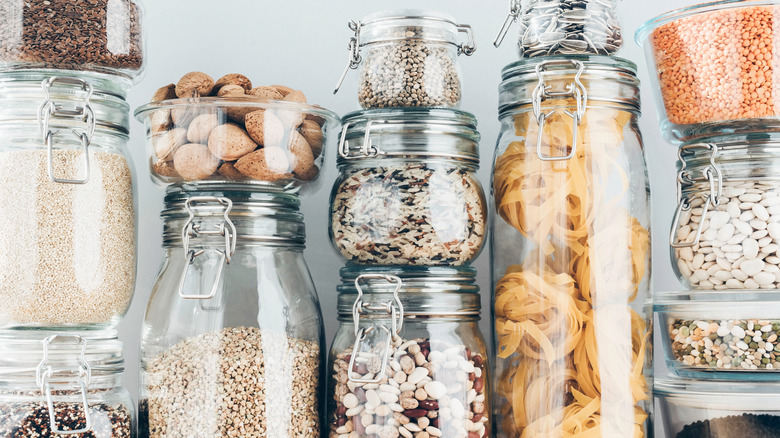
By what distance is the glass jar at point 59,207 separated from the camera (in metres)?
0.86

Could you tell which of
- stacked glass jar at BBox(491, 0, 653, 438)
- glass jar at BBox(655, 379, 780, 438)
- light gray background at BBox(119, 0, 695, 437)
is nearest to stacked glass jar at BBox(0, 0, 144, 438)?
light gray background at BBox(119, 0, 695, 437)

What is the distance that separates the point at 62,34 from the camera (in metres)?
0.87

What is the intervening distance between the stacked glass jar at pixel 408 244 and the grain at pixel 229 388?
6cm

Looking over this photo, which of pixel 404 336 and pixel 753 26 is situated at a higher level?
pixel 753 26

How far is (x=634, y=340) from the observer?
2.98 feet

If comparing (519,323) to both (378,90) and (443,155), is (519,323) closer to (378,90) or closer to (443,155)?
(443,155)

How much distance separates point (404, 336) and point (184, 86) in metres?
0.42

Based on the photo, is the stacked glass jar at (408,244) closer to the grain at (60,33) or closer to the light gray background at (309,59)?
the light gray background at (309,59)

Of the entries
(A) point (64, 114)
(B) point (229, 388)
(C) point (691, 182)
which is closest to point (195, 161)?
(A) point (64, 114)

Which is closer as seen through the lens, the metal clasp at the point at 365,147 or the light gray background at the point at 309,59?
the metal clasp at the point at 365,147

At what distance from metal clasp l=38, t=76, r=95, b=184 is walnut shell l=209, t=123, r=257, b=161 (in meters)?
0.15

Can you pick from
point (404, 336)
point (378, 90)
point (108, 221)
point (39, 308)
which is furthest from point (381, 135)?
point (39, 308)

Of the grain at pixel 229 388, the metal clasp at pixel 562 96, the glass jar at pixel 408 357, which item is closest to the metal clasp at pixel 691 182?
the metal clasp at pixel 562 96

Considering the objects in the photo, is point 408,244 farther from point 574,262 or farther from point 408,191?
point 574,262
